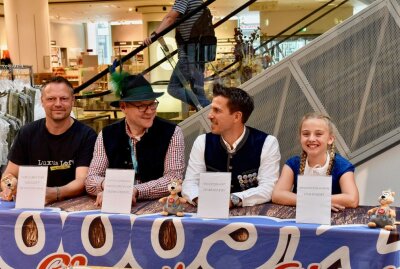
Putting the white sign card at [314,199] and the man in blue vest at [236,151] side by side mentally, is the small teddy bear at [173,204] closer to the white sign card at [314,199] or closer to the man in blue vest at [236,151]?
the man in blue vest at [236,151]

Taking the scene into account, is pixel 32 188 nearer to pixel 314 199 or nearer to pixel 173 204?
pixel 173 204

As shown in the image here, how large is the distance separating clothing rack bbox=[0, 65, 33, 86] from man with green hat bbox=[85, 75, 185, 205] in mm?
2112

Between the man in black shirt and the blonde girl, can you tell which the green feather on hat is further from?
the blonde girl

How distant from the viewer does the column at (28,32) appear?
8.80 metres

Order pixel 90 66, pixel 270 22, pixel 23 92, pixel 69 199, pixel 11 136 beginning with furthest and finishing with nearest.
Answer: pixel 90 66
pixel 270 22
pixel 23 92
pixel 11 136
pixel 69 199

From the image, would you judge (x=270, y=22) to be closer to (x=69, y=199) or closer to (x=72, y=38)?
(x=69, y=199)

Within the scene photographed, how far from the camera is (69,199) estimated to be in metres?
2.34

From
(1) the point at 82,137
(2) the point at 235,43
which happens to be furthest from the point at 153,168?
(2) the point at 235,43

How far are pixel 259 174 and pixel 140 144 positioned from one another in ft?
2.06

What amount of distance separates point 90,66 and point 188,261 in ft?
40.4

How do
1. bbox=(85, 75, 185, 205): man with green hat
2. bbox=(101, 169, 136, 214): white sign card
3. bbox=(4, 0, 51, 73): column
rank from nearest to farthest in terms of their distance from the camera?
bbox=(101, 169, 136, 214): white sign card < bbox=(85, 75, 185, 205): man with green hat < bbox=(4, 0, 51, 73): column

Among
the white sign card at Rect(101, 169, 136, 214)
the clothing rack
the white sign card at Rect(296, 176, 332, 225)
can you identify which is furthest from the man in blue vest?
the clothing rack

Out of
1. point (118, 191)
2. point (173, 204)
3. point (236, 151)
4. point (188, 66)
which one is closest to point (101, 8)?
point (188, 66)

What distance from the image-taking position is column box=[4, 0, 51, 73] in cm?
880
